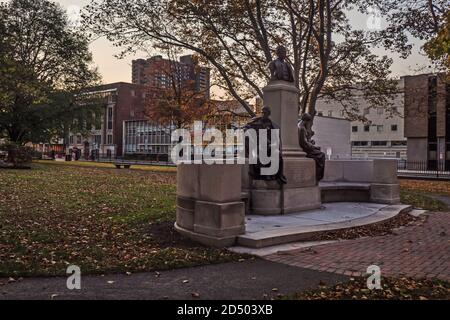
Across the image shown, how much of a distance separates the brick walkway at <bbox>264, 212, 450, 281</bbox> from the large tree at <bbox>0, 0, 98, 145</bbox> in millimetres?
27669

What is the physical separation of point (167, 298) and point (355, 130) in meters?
76.2

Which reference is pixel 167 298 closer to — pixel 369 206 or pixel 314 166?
pixel 314 166

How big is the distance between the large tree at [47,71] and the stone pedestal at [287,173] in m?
23.9

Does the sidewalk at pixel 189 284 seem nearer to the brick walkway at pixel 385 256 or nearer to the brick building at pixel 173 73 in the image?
the brick walkway at pixel 385 256

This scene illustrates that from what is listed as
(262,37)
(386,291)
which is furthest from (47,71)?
(386,291)

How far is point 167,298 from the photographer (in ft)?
15.2

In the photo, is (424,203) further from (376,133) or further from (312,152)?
(376,133)

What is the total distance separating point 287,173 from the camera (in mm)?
10391

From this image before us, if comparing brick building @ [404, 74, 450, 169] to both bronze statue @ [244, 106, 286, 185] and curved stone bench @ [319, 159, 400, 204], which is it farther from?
bronze statue @ [244, 106, 286, 185]

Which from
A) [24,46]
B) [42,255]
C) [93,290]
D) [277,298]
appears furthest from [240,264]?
[24,46]

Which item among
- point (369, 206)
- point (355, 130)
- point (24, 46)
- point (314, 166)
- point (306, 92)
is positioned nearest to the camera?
point (314, 166)

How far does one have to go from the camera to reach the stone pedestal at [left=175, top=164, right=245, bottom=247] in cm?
710

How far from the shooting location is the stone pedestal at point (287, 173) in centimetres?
1010

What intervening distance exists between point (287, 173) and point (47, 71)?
111ft
